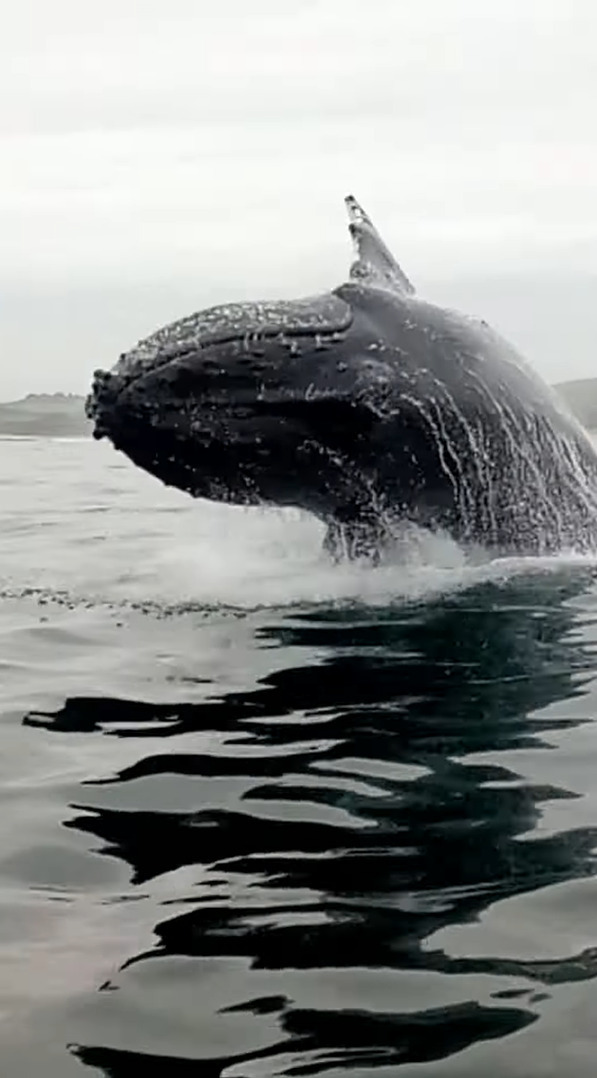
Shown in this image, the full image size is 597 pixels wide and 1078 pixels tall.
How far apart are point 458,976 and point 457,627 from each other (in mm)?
5804

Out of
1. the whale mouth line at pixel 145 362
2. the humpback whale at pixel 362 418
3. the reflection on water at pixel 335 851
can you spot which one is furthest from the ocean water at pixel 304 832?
the whale mouth line at pixel 145 362

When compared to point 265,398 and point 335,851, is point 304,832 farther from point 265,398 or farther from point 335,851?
point 265,398

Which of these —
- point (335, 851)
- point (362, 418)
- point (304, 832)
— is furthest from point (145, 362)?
point (335, 851)

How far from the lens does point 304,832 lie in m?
6.17

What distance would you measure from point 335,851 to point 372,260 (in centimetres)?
649

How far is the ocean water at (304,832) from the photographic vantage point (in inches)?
177

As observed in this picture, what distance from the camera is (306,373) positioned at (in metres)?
10.4

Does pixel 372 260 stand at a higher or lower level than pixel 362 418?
higher

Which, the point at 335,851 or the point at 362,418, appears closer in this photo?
the point at 335,851

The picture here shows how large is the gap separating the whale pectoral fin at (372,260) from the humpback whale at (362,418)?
0.05ft

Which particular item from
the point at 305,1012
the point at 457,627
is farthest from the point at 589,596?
the point at 305,1012

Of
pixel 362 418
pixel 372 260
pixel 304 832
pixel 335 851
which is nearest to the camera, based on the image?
pixel 335 851

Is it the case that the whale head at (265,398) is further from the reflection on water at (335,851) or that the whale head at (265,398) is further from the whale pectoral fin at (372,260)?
the reflection on water at (335,851)

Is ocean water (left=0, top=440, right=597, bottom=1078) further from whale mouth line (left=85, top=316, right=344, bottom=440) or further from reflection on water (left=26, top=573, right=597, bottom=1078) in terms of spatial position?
whale mouth line (left=85, top=316, right=344, bottom=440)
